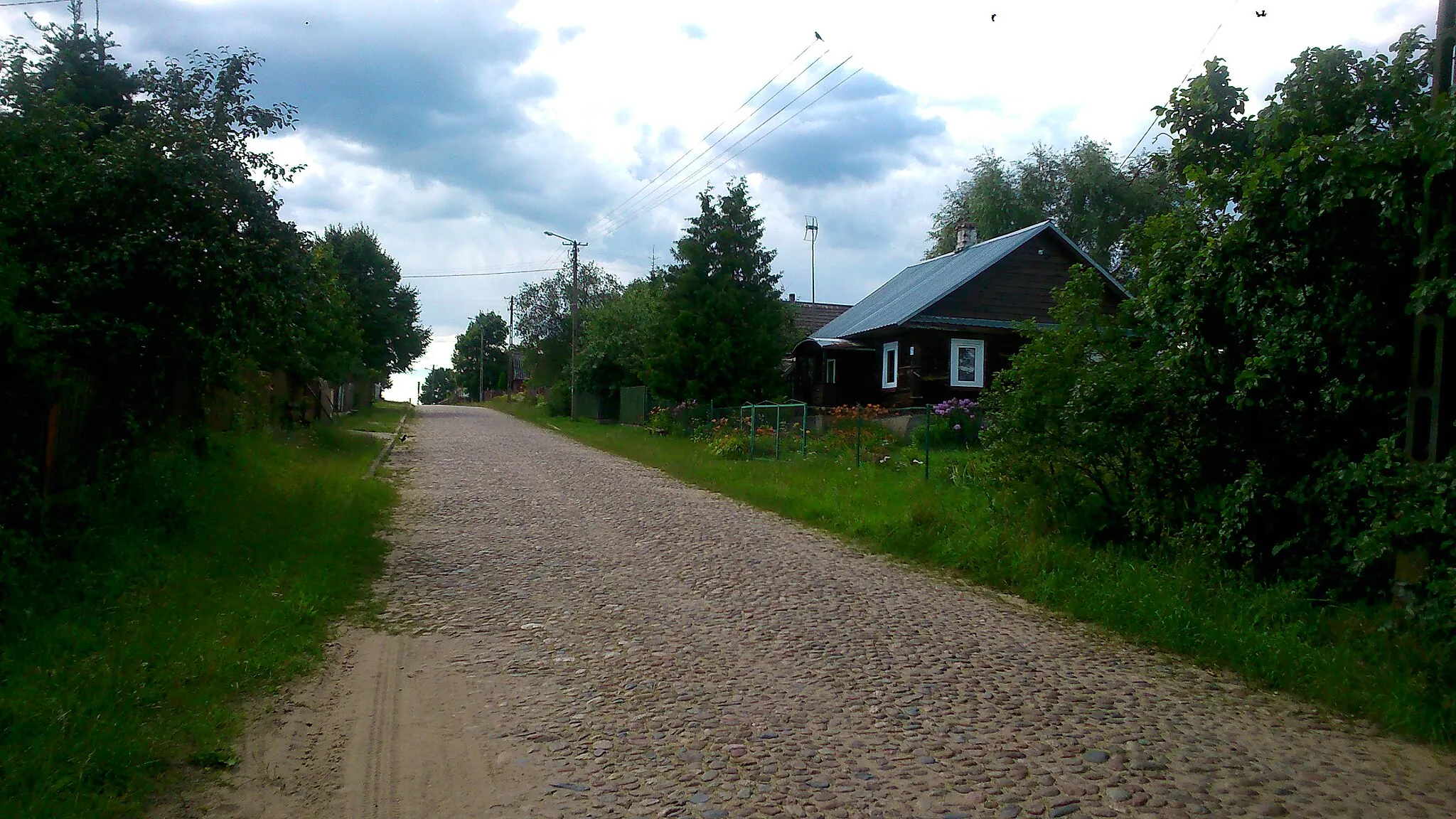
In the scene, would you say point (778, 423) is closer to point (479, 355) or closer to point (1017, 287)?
point (1017, 287)

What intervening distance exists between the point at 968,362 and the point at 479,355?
8848 cm

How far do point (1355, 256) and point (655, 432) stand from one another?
25.9 metres

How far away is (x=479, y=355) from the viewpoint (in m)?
112

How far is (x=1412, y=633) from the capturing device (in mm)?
6262

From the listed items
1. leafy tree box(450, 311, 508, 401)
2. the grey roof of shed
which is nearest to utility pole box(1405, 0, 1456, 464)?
the grey roof of shed

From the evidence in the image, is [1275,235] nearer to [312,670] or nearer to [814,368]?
[312,670]

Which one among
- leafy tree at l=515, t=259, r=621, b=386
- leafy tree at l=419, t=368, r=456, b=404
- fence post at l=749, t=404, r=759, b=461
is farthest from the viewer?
leafy tree at l=419, t=368, r=456, b=404

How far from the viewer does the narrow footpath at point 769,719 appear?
14.9 ft

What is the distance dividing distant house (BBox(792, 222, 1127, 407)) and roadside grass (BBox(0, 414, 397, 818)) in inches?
768

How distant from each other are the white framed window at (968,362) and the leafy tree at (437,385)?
449 ft

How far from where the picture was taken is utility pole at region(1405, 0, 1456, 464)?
6.49m

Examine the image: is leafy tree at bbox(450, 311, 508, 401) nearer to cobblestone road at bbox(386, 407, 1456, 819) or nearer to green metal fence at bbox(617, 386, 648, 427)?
green metal fence at bbox(617, 386, 648, 427)

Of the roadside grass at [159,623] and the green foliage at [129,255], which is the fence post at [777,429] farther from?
the green foliage at [129,255]

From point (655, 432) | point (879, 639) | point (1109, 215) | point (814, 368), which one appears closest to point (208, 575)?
point (879, 639)
